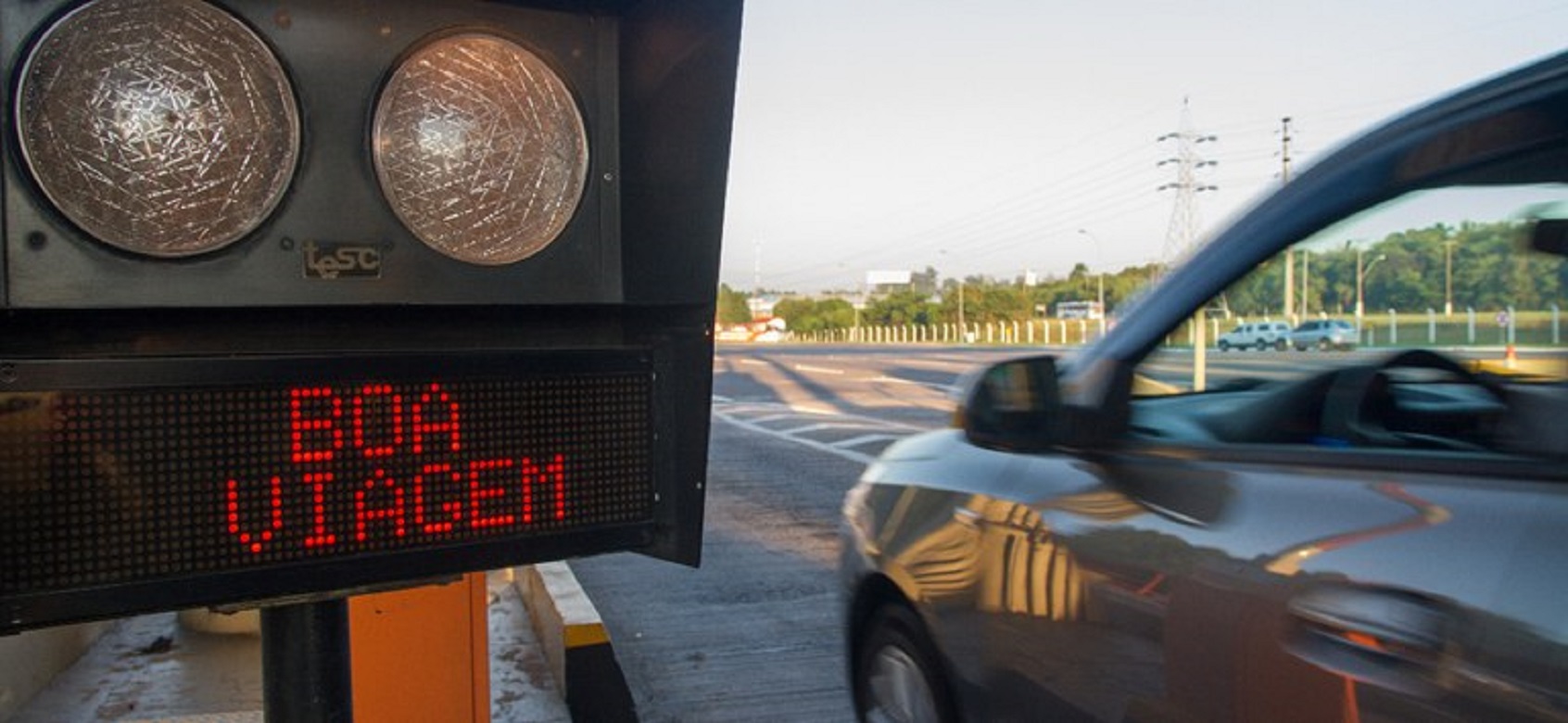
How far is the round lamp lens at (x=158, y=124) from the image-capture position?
1.39 m

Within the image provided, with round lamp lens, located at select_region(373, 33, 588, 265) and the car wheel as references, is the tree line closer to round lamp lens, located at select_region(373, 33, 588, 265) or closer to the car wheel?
the car wheel

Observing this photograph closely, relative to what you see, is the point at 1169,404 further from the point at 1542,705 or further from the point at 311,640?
the point at 311,640

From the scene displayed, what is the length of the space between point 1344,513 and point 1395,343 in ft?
1.84

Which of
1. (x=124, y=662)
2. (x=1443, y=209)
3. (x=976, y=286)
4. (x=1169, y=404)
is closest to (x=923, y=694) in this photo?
(x=1169, y=404)

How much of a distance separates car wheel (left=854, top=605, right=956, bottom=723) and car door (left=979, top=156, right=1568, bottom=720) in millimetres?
418

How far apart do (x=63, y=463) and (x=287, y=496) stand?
0.25m

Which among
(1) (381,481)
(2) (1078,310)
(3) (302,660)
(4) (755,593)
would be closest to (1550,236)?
(1) (381,481)

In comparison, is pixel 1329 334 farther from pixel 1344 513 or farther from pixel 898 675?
pixel 898 675

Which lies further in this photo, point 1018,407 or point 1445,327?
point 1018,407

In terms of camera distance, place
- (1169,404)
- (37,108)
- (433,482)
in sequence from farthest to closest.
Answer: (1169,404)
(433,482)
(37,108)

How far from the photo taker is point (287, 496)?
1.53 metres

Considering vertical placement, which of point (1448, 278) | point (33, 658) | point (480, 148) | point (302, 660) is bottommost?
point (33, 658)

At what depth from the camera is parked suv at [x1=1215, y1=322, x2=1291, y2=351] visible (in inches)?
99.0

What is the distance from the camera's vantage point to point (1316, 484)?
2064mm
